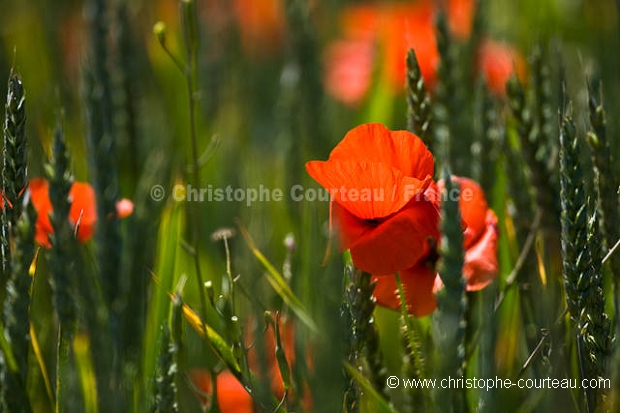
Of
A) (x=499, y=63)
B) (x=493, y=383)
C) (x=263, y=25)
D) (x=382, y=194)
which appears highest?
(x=263, y=25)

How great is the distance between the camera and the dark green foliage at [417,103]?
56cm

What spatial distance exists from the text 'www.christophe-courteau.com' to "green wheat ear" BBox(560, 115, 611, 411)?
1cm

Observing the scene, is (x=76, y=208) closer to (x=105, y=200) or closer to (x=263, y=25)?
(x=105, y=200)

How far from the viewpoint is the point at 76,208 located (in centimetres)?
70

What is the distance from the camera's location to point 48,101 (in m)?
1.11

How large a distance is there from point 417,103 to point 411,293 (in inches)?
4.8

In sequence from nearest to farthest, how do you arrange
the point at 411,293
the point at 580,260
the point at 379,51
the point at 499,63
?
the point at 580,260, the point at 411,293, the point at 379,51, the point at 499,63

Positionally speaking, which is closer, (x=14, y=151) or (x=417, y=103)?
(x=14, y=151)

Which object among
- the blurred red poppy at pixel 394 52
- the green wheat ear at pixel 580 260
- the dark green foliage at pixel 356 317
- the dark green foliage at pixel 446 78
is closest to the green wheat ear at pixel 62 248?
the dark green foliage at pixel 356 317

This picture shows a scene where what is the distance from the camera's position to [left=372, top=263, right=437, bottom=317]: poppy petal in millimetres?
569

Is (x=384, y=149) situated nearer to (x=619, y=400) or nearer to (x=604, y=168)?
(x=604, y=168)

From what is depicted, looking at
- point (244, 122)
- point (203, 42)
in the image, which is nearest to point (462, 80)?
point (244, 122)

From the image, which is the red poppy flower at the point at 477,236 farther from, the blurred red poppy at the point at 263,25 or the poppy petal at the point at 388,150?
the blurred red poppy at the point at 263,25

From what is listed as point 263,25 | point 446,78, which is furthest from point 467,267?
point 263,25
